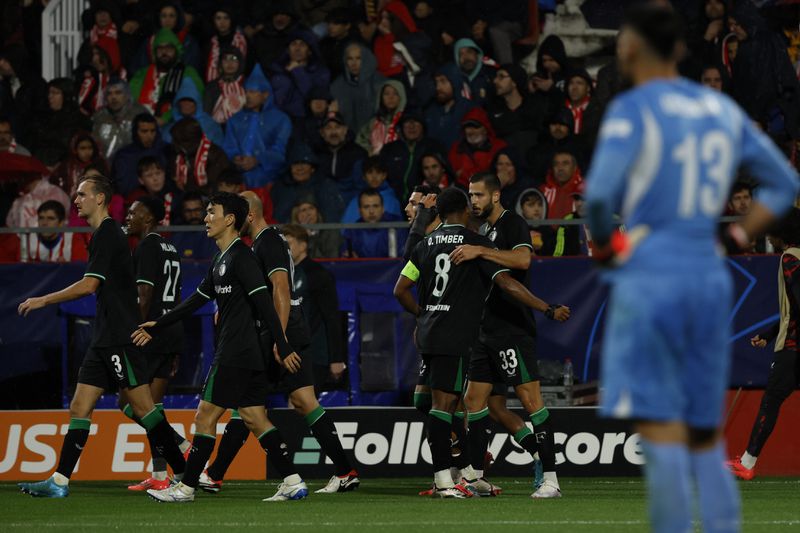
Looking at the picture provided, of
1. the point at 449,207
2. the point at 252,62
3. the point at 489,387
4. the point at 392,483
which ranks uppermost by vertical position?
the point at 252,62

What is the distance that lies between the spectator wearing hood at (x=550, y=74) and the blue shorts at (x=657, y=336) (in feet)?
→ 37.7

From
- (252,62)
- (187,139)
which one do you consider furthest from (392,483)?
(252,62)

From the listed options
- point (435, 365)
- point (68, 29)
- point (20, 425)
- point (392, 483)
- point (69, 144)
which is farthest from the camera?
point (68, 29)

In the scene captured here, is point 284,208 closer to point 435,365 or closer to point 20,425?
point 20,425

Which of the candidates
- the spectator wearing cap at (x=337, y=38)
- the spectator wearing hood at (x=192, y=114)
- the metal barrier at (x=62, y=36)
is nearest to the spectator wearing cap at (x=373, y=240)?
the spectator wearing hood at (x=192, y=114)

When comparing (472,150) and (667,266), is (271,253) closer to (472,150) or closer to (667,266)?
(667,266)

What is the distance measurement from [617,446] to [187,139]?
6540mm

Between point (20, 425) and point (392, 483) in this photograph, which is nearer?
point (392, 483)

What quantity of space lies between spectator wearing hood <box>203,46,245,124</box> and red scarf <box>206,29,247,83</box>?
326 mm

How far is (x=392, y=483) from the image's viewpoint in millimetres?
11945

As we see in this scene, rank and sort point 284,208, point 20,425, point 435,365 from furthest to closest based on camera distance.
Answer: point 284,208
point 20,425
point 435,365

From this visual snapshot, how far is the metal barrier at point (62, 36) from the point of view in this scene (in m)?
18.9

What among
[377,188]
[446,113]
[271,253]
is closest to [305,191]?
[377,188]

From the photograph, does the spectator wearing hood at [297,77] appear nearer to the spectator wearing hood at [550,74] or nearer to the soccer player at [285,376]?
the spectator wearing hood at [550,74]
